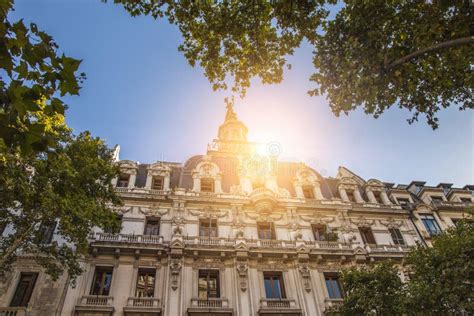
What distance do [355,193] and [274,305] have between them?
44.6 feet

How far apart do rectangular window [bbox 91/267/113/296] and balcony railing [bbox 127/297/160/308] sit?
1.65 meters

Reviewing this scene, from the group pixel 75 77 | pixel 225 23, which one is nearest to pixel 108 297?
pixel 225 23

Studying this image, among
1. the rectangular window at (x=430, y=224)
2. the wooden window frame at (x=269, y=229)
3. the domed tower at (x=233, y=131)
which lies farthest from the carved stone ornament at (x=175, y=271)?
the domed tower at (x=233, y=131)

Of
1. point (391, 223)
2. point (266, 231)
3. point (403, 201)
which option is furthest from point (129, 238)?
point (403, 201)

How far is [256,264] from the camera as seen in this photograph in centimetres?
1966

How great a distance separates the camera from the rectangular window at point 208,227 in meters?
21.2

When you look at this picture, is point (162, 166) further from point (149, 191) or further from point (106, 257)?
point (106, 257)

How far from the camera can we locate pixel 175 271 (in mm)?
18062

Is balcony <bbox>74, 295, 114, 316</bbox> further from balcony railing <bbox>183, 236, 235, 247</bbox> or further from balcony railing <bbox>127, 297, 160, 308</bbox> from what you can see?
balcony railing <bbox>183, 236, 235, 247</bbox>

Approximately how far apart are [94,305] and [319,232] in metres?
16.3

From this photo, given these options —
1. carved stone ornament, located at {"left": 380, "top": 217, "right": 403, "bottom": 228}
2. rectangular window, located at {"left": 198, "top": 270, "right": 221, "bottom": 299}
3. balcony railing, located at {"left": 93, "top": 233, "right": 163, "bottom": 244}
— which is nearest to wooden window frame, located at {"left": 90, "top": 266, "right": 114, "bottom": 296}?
balcony railing, located at {"left": 93, "top": 233, "right": 163, "bottom": 244}

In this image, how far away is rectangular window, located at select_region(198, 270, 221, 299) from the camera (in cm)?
1811

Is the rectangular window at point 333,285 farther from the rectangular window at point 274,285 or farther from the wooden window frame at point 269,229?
the wooden window frame at point 269,229

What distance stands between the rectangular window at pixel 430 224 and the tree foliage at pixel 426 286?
964 cm
